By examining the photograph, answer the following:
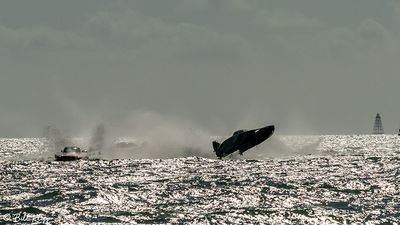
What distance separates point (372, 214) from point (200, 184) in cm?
2056

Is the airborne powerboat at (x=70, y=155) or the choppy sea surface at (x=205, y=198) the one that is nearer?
the choppy sea surface at (x=205, y=198)

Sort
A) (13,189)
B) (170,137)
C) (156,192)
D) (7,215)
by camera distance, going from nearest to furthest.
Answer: (7,215), (156,192), (13,189), (170,137)

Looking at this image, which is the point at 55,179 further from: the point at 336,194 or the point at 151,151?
the point at 151,151

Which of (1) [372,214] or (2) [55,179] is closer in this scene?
(1) [372,214]

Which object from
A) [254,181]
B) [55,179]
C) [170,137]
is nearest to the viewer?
[254,181]

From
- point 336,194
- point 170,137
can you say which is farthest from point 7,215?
point 170,137

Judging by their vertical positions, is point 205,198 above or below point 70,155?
below

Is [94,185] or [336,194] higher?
[94,185]

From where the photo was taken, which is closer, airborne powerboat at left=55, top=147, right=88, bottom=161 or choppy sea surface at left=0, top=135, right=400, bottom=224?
choppy sea surface at left=0, top=135, right=400, bottom=224

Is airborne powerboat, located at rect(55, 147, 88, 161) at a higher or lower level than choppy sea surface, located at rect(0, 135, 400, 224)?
higher

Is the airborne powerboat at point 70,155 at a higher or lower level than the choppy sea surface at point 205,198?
higher

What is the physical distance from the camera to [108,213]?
4003 cm

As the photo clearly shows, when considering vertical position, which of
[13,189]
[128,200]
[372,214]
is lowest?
[372,214]

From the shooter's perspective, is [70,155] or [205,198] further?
[70,155]
